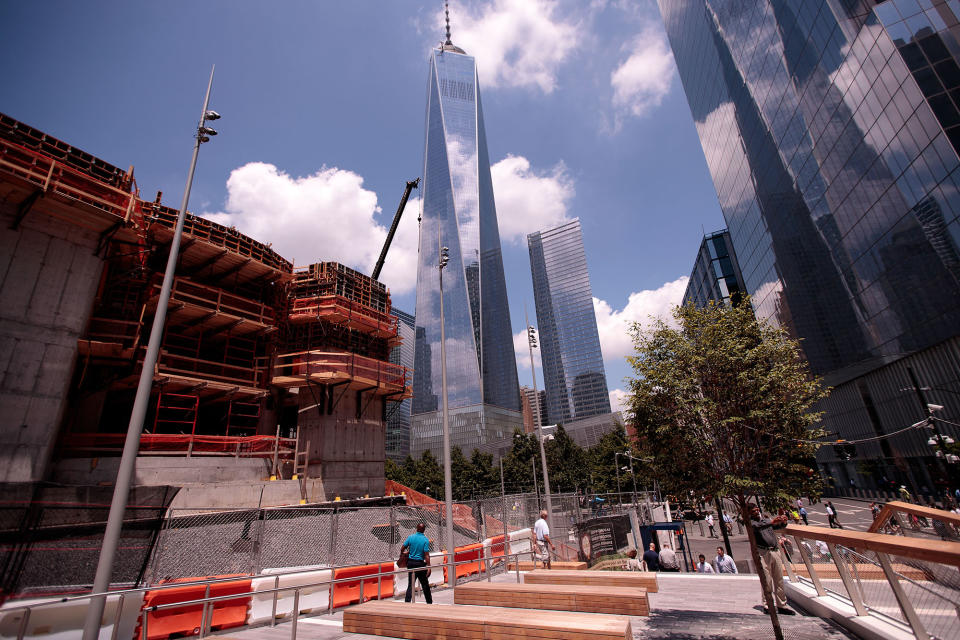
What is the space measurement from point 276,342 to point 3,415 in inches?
554

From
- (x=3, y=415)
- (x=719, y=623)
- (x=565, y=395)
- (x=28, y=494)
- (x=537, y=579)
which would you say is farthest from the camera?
(x=565, y=395)

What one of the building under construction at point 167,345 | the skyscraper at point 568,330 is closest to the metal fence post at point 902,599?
the building under construction at point 167,345

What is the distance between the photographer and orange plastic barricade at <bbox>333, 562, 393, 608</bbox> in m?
9.89

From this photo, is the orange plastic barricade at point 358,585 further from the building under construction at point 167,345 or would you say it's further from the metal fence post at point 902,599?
the building under construction at point 167,345

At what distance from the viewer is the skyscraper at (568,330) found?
175625 mm

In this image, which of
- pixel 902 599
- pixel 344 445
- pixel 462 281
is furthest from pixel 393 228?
pixel 462 281

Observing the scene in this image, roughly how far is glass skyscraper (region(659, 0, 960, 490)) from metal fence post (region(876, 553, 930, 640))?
1347 inches

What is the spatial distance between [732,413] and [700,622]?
3.55 m

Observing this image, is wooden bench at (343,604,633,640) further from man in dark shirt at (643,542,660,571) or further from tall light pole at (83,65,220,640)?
man in dark shirt at (643,542,660,571)

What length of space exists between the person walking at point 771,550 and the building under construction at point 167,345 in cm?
2012

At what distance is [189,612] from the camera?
7.82 meters

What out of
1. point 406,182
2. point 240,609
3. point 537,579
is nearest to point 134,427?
point 240,609

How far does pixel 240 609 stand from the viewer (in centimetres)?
836

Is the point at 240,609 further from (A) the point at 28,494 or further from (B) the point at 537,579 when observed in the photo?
(A) the point at 28,494
